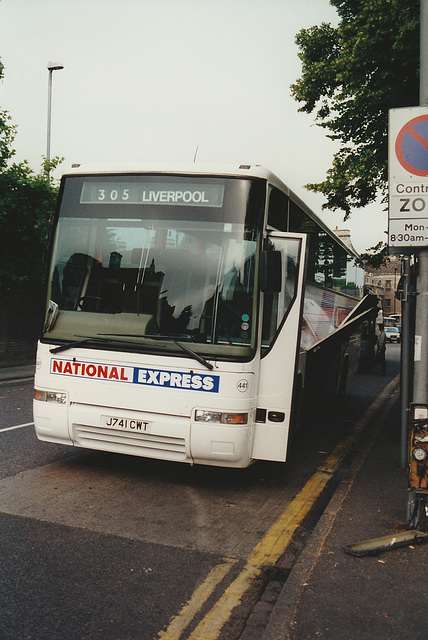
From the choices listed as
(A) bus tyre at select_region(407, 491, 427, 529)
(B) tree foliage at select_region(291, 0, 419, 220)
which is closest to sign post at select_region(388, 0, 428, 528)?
(A) bus tyre at select_region(407, 491, 427, 529)

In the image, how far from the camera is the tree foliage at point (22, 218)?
18.1m

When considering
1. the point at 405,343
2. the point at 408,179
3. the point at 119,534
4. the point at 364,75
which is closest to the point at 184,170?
the point at 408,179

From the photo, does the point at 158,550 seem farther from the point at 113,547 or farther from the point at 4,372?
the point at 4,372

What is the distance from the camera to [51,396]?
6.21 metres

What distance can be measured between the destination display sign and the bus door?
723 millimetres

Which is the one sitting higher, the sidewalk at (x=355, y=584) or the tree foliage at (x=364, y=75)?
the tree foliage at (x=364, y=75)

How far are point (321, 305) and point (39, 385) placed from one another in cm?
467

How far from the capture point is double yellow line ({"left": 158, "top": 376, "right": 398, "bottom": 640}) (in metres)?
3.49

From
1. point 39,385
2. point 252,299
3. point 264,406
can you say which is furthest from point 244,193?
point 39,385

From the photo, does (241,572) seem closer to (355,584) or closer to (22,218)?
(355,584)

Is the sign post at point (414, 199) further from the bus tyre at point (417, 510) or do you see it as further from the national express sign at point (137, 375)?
the national express sign at point (137, 375)

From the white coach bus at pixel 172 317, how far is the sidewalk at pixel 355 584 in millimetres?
1035

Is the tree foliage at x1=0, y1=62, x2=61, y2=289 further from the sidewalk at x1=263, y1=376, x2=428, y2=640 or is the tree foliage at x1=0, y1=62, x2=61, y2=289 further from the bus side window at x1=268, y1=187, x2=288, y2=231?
the sidewalk at x1=263, y1=376, x2=428, y2=640

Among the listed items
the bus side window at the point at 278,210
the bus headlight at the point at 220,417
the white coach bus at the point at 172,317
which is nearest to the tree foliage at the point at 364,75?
the bus side window at the point at 278,210
